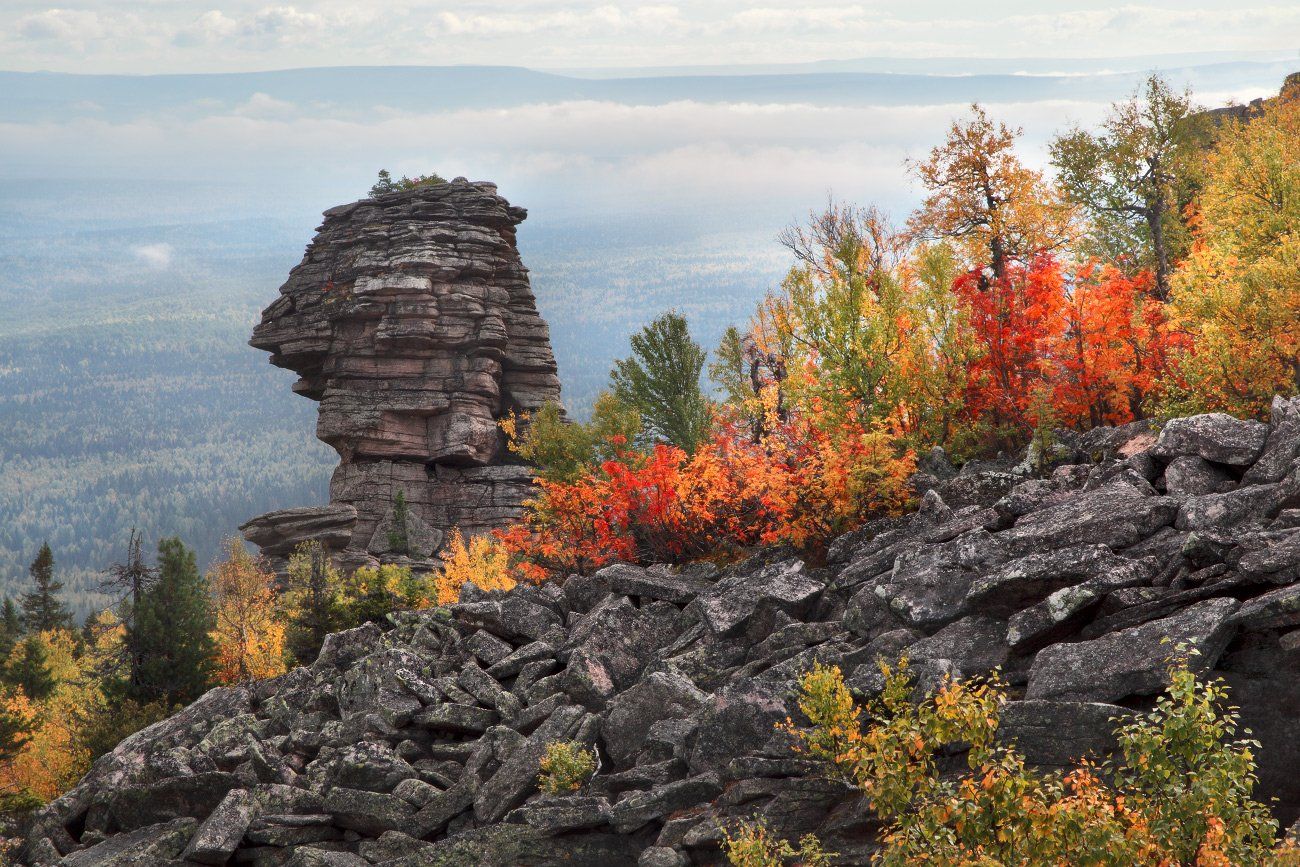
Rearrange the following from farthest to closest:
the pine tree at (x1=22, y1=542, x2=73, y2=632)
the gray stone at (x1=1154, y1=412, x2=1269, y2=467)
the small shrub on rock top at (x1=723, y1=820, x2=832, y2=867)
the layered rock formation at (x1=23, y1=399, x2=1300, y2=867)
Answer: the pine tree at (x1=22, y1=542, x2=73, y2=632) → the gray stone at (x1=1154, y1=412, x2=1269, y2=467) → the layered rock formation at (x1=23, y1=399, x2=1300, y2=867) → the small shrub on rock top at (x1=723, y1=820, x2=832, y2=867)

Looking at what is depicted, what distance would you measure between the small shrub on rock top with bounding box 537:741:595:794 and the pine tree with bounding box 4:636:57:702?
60.2 meters

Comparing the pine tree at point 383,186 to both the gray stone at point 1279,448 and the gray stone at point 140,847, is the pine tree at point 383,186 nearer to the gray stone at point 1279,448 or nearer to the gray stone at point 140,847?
the gray stone at point 140,847

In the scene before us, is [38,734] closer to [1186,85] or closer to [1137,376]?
[1137,376]

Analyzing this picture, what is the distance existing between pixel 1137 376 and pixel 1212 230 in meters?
11.4

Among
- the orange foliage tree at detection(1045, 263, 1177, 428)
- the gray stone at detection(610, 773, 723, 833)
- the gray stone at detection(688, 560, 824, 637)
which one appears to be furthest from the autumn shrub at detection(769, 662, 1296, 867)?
the orange foliage tree at detection(1045, 263, 1177, 428)

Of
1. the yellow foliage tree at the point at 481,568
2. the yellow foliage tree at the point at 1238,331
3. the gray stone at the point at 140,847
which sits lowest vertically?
the yellow foliage tree at the point at 481,568

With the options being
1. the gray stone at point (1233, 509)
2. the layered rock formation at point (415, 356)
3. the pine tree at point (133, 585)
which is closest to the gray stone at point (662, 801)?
the gray stone at point (1233, 509)

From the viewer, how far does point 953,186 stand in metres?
37.3

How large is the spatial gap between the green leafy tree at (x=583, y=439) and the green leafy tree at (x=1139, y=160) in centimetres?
2270

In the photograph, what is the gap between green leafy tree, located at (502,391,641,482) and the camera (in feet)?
164

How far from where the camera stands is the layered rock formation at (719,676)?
44.9ft

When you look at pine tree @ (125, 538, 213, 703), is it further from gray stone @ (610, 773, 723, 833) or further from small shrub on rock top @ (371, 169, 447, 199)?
small shrub on rock top @ (371, 169, 447, 199)

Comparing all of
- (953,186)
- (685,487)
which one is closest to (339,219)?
(953,186)

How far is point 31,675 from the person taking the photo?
66.4 m
